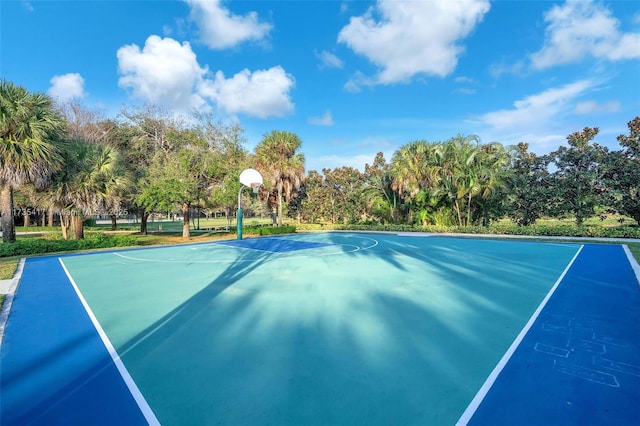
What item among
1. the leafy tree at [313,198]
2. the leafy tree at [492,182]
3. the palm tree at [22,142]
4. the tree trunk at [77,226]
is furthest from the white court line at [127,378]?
the leafy tree at [313,198]

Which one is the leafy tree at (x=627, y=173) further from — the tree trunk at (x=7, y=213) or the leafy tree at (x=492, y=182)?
the tree trunk at (x=7, y=213)

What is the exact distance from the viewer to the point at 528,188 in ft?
76.4

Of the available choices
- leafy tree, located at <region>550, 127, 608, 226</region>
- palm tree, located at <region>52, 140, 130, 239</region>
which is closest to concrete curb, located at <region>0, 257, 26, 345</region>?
palm tree, located at <region>52, 140, 130, 239</region>

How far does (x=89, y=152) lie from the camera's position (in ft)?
53.1

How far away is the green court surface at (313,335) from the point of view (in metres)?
3.09

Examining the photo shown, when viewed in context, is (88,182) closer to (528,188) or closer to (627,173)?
(528,188)

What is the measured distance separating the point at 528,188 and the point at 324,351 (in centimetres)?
2470

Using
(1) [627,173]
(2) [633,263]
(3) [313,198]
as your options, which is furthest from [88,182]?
(1) [627,173]

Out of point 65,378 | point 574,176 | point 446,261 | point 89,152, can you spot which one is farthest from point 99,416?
point 574,176

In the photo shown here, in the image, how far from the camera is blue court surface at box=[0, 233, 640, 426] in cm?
299

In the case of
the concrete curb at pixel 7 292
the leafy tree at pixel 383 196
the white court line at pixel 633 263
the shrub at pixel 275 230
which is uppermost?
the leafy tree at pixel 383 196

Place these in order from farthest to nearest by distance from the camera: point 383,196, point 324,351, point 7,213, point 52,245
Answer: point 383,196 → point 52,245 → point 7,213 → point 324,351

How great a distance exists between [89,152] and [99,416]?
17192 millimetres

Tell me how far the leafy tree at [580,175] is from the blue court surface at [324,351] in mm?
15827
